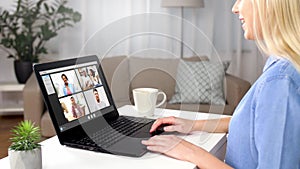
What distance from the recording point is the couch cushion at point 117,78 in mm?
1295

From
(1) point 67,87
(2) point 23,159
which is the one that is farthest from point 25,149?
(1) point 67,87

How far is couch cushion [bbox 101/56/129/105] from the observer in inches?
51.0

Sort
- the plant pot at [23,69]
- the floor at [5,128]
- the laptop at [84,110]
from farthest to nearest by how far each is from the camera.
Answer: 1. the plant pot at [23,69]
2. the floor at [5,128]
3. the laptop at [84,110]

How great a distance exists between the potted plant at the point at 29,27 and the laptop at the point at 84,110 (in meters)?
2.47

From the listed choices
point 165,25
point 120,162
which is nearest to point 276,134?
point 120,162

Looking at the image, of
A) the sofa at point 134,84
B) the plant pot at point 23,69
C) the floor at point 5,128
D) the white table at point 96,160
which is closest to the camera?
the white table at point 96,160

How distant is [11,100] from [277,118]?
3.57 meters

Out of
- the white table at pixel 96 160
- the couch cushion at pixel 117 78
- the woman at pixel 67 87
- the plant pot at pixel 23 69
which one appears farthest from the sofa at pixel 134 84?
the plant pot at pixel 23 69

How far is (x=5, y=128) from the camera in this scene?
3.62 metres

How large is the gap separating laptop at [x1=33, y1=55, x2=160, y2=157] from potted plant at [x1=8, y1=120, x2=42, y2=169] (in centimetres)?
17

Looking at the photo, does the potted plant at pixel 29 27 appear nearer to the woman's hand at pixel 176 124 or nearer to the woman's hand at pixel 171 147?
the woman's hand at pixel 176 124

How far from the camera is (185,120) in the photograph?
1.25m

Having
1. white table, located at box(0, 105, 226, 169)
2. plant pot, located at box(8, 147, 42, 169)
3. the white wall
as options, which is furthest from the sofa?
the white wall

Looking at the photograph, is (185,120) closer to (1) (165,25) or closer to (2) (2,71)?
(1) (165,25)
